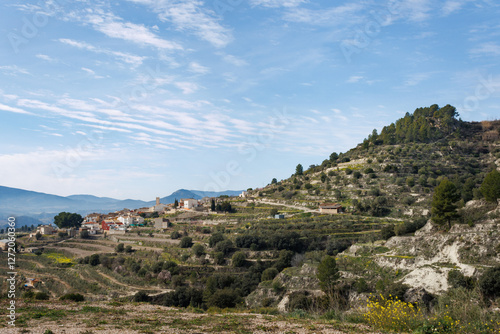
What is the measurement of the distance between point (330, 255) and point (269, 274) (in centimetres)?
884

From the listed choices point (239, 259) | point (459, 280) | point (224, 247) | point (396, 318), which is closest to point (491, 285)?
point (459, 280)

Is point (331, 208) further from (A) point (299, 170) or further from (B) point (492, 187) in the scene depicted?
(A) point (299, 170)

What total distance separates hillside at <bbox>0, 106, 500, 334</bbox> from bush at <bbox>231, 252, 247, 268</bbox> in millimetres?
159

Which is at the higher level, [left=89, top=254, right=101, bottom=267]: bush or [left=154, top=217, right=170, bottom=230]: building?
[left=154, top=217, right=170, bottom=230]: building

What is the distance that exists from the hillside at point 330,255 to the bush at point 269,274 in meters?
0.24

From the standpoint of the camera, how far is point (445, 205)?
104 ft

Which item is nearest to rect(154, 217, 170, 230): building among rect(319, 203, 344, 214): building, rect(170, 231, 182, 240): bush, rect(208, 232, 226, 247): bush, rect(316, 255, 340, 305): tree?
rect(170, 231, 182, 240): bush

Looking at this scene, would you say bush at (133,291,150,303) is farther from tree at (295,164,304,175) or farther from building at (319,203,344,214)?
tree at (295,164,304,175)

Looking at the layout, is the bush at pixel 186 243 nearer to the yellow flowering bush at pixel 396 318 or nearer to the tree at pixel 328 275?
the tree at pixel 328 275

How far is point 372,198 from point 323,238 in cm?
1738

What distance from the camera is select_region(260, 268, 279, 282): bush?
38062 mm

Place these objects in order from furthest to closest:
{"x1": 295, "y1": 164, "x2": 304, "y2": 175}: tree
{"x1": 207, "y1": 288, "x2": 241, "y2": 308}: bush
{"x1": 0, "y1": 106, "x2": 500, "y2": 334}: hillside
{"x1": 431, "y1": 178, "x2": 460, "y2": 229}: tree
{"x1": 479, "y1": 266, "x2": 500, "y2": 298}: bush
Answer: {"x1": 295, "y1": 164, "x2": 304, "y2": 175}: tree
{"x1": 431, "y1": 178, "x2": 460, "y2": 229}: tree
{"x1": 207, "y1": 288, "x2": 241, "y2": 308}: bush
{"x1": 479, "y1": 266, "x2": 500, "y2": 298}: bush
{"x1": 0, "y1": 106, "x2": 500, "y2": 334}: hillside

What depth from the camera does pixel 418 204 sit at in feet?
178

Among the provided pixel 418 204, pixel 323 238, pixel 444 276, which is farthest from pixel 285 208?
pixel 444 276
